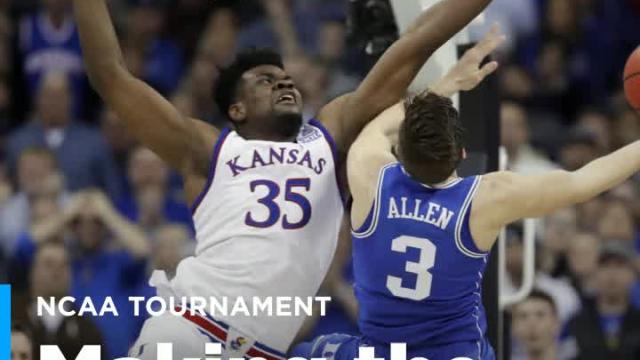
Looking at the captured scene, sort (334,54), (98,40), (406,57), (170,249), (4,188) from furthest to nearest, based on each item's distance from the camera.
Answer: (334,54) < (4,188) < (170,249) < (406,57) < (98,40)

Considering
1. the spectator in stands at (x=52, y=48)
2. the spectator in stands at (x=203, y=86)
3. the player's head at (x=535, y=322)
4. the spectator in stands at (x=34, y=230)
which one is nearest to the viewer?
the player's head at (x=535, y=322)

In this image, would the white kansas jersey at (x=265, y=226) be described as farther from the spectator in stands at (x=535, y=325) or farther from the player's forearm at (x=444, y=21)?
the spectator in stands at (x=535, y=325)

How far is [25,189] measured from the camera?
11.1 m

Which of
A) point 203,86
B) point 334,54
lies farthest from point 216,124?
point 334,54

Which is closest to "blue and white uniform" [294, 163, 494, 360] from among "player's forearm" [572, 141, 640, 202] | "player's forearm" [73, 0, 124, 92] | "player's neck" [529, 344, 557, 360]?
"player's forearm" [572, 141, 640, 202]

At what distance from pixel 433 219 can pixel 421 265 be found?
0.19 metres

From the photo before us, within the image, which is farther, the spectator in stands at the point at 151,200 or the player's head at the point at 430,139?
the spectator in stands at the point at 151,200

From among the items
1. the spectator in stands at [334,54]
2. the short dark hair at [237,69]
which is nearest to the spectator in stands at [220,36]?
the spectator in stands at [334,54]

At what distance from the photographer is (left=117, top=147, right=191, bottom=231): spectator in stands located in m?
10.8

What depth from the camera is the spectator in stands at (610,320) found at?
33.2 feet

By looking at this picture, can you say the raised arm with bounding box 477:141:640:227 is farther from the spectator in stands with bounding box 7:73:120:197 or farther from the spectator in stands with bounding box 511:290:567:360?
the spectator in stands with bounding box 7:73:120:197

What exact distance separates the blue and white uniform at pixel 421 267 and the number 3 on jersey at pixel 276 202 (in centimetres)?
32

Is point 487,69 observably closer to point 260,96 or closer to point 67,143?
point 260,96

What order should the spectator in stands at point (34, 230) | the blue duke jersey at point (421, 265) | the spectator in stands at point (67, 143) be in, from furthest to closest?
the spectator in stands at point (67, 143), the spectator in stands at point (34, 230), the blue duke jersey at point (421, 265)
